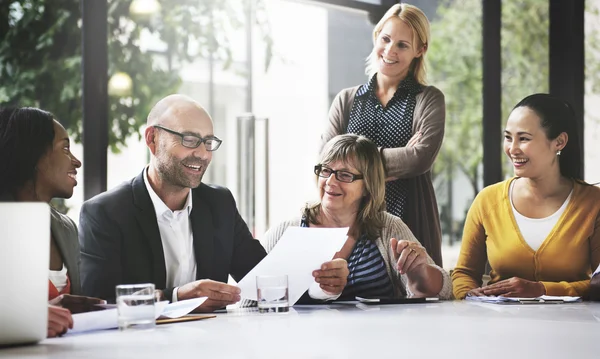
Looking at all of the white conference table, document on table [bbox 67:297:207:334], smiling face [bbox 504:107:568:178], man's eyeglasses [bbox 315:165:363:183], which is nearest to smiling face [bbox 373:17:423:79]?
smiling face [bbox 504:107:568:178]

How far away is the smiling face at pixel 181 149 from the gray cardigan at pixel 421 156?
0.92 m

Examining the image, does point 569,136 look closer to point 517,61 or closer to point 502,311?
point 502,311

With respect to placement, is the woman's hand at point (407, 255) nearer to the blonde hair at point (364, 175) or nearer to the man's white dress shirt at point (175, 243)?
the blonde hair at point (364, 175)

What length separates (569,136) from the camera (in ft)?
10.5

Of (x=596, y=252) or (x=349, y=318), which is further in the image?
(x=596, y=252)

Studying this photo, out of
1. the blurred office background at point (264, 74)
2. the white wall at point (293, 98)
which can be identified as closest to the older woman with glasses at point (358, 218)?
the blurred office background at point (264, 74)

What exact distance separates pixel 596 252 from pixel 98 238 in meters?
1.76

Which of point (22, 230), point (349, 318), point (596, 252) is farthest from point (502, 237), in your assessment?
point (22, 230)

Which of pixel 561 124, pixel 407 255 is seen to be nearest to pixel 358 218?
pixel 407 255

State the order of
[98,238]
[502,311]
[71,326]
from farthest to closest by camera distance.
→ [98,238], [502,311], [71,326]

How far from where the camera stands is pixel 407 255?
264cm

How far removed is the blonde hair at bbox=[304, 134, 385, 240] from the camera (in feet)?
9.85

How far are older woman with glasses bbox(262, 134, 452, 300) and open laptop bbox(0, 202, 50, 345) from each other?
1.38 metres

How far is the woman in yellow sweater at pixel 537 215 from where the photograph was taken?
119 inches
